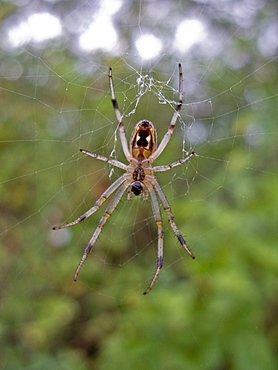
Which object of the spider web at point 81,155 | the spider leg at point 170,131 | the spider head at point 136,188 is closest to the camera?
the spider leg at point 170,131

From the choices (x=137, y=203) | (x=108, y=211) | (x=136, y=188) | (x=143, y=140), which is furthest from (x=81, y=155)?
(x=143, y=140)

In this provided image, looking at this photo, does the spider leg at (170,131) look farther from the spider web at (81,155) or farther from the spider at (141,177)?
the spider web at (81,155)

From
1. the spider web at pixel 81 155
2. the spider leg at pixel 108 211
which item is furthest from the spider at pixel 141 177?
the spider web at pixel 81 155

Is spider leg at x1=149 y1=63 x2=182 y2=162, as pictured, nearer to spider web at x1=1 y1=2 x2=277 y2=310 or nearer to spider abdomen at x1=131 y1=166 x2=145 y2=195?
spider abdomen at x1=131 y1=166 x2=145 y2=195

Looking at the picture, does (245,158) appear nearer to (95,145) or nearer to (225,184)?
(225,184)

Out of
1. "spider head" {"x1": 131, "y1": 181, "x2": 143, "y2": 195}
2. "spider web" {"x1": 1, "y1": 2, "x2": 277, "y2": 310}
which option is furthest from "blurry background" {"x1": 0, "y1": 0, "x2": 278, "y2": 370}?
"spider head" {"x1": 131, "y1": 181, "x2": 143, "y2": 195}
